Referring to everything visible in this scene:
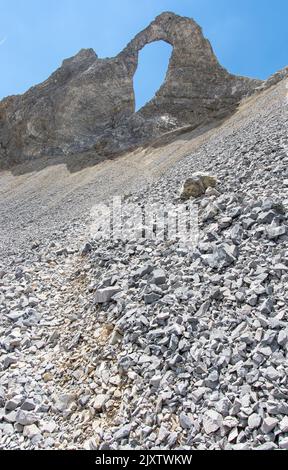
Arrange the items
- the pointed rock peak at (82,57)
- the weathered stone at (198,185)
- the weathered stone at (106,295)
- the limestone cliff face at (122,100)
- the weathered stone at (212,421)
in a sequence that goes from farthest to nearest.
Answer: the pointed rock peak at (82,57), the limestone cliff face at (122,100), the weathered stone at (198,185), the weathered stone at (106,295), the weathered stone at (212,421)

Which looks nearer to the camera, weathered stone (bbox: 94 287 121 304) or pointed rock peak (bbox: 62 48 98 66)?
weathered stone (bbox: 94 287 121 304)

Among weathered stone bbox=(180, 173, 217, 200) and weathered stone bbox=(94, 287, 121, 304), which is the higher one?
weathered stone bbox=(180, 173, 217, 200)

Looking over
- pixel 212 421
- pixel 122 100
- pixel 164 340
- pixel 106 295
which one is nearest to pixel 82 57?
pixel 122 100

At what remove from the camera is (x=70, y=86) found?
4172cm

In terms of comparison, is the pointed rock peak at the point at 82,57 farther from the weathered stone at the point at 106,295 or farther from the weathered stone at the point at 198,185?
the weathered stone at the point at 106,295

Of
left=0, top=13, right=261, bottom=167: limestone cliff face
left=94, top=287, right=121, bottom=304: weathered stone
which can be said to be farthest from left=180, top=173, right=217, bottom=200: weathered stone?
left=0, top=13, right=261, bottom=167: limestone cliff face

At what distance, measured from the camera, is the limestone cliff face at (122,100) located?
122ft

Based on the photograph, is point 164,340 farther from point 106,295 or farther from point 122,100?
point 122,100

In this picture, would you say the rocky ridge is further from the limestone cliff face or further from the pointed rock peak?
the pointed rock peak

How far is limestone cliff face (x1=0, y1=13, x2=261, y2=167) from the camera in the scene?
3728cm

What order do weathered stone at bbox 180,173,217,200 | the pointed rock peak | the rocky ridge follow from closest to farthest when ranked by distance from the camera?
1. the rocky ridge
2. weathered stone at bbox 180,173,217,200
3. the pointed rock peak

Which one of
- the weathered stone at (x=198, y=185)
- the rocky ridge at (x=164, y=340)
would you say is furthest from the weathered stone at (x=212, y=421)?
the weathered stone at (x=198, y=185)

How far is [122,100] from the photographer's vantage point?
133 ft

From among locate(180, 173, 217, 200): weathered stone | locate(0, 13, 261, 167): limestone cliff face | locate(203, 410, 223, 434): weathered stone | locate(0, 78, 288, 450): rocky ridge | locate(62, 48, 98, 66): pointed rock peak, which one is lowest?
locate(203, 410, 223, 434): weathered stone
